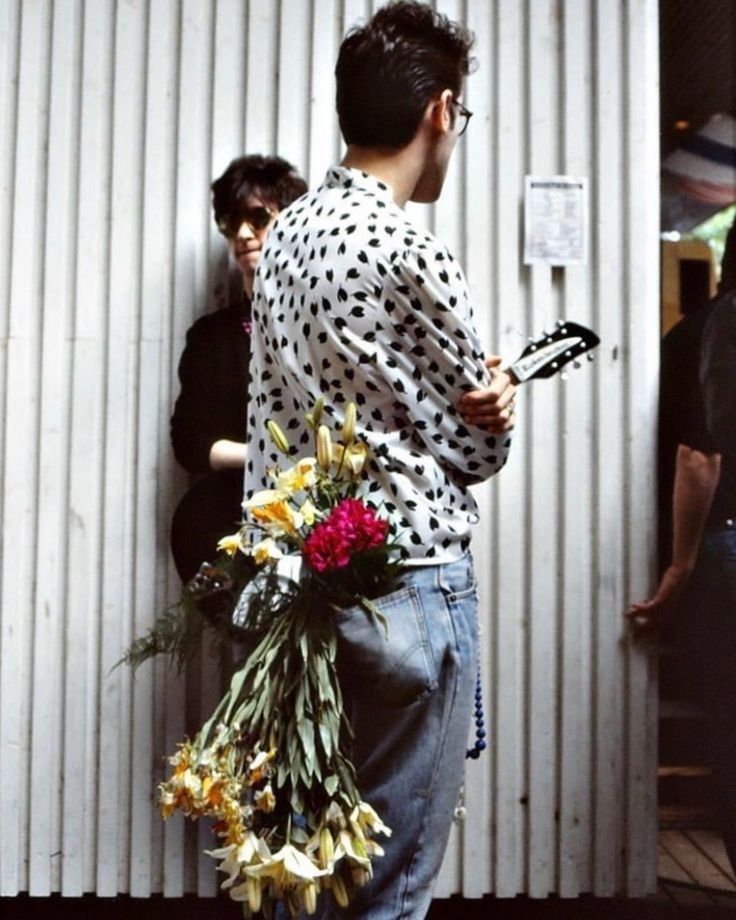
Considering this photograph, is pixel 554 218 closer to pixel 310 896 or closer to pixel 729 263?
pixel 729 263

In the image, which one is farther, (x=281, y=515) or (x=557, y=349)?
(x=557, y=349)

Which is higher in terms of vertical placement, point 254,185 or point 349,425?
point 254,185

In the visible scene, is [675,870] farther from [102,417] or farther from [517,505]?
[102,417]

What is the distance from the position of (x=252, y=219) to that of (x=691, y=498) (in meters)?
1.31

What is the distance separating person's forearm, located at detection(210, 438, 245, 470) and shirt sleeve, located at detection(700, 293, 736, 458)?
1.16 metres

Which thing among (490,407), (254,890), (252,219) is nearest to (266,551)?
(490,407)

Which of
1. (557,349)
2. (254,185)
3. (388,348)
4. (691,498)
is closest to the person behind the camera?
(388,348)

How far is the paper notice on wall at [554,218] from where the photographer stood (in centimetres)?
297

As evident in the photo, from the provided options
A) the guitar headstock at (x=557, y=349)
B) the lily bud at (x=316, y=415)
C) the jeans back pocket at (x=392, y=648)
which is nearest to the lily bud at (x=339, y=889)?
the jeans back pocket at (x=392, y=648)

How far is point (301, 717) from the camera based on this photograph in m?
1.88

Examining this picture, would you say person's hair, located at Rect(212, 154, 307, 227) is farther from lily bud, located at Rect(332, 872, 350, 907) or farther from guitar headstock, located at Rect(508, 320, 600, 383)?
lily bud, located at Rect(332, 872, 350, 907)

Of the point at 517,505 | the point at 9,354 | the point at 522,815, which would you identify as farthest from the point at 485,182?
the point at 522,815

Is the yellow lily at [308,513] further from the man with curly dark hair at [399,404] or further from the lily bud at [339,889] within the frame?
the lily bud at [339,889]

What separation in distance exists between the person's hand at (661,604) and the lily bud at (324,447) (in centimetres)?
137
